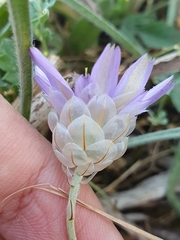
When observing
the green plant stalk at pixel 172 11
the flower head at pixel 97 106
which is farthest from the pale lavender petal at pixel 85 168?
the green plant stalk at pixel 172 11

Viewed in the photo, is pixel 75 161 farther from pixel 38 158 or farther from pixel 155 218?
pixel 155 218

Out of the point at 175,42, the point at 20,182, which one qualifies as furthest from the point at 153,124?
the point at 20,182

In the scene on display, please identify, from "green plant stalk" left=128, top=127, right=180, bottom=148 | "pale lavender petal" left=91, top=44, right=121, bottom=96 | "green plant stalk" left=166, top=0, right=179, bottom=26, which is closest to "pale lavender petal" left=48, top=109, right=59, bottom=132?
"pale lavender petal" left=91, top=44, right=121, bottom=96

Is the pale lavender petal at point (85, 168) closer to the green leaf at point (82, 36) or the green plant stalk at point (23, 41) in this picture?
the green plant stalk at point (23, 41)

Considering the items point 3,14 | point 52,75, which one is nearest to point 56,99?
point 52,75

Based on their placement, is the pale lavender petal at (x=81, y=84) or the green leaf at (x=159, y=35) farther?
the green leaf at (x=159, y=35)

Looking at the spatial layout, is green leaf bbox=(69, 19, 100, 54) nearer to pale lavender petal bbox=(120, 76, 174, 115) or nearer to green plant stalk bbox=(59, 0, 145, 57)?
green plant stalk bbox=(59, 0, 145, 57)
